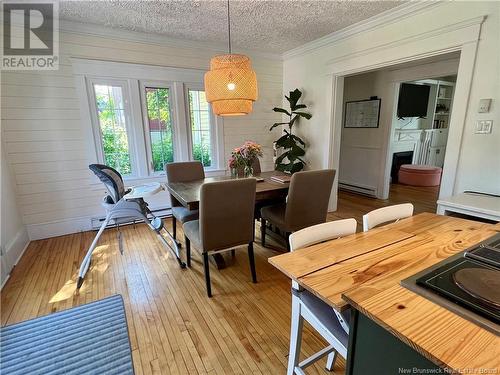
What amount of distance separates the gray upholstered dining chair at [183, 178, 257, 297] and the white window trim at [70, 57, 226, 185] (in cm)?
194

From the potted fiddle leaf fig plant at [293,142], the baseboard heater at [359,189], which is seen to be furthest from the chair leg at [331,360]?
the baseboard heater at [359,189]

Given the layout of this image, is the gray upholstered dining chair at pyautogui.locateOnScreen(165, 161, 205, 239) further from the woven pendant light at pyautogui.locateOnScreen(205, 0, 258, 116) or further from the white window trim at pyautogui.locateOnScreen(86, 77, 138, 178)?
the woven pendant light at pyautogui.locateOnScreen(205, 0, 258, 116)

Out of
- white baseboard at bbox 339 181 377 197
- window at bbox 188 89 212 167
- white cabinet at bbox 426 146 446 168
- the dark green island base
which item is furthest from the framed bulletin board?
the dark green island base

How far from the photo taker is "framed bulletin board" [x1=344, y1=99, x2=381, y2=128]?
4559 mm

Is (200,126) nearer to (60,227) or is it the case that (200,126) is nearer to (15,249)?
(60,227)

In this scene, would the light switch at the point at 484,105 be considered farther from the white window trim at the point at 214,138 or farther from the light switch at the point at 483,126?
the white window trim at the point at 214,138

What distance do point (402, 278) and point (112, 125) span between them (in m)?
3.66

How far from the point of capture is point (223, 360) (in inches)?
60.4

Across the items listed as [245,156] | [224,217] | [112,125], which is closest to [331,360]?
[224,217]

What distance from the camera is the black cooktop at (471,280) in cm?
67

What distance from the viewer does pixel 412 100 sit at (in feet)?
16.8

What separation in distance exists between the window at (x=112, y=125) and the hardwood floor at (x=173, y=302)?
1.13m

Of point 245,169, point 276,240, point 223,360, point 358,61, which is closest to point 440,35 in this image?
point 358,61

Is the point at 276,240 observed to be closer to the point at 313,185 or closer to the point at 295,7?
the point at 313,185
